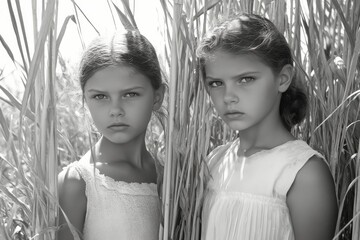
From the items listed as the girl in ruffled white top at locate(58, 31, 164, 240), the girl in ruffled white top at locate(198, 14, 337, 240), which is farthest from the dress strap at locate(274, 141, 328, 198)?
the girl in ruffled white top at locate(58, 31, 164, 240)

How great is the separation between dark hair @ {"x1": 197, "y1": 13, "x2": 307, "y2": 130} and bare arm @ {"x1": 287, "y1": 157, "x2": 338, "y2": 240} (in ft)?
0.74

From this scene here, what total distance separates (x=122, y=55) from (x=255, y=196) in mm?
399

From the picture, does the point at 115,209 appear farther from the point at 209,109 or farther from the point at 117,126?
the point at 209,109

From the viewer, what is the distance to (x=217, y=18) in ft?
3.99

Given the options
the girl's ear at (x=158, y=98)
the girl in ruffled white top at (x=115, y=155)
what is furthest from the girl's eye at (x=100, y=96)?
the girl's ear at (x=158, y=98)

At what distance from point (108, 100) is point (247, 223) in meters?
0.37

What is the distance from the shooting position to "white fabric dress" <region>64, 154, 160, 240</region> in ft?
3.81

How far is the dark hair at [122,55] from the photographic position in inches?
46.8

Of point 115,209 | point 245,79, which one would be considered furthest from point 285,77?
point 115,209

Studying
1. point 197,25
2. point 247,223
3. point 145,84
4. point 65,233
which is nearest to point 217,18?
point 197,25

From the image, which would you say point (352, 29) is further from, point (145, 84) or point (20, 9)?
point (20, 9)

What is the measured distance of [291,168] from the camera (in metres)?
1.06

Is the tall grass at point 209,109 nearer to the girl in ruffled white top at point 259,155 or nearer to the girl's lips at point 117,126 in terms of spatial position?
the girl in ruffled white top at point 259,155

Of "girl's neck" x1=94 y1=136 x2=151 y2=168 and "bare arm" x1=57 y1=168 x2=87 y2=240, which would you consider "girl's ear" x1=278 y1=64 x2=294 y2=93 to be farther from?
"bare arm" x1=57 y1=168 x2=87 y2=240
